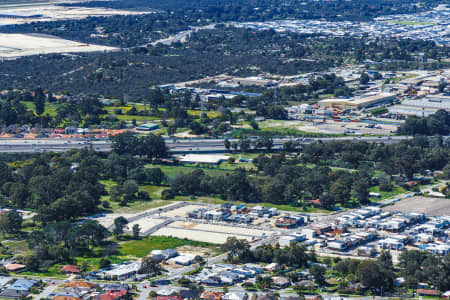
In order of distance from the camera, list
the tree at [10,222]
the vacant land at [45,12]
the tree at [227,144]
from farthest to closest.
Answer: the vacant land at [45,12] → the tree at [227,144] → the tree at [10,222]

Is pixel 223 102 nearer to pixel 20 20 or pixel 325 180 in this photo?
pixel 325 180

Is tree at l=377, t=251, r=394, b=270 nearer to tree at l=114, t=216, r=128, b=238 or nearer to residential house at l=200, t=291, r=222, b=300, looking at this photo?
residential house at l=200, t=291, r=222, b=300

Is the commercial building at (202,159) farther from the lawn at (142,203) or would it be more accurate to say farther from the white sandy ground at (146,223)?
the white sandy ground at (146,223)

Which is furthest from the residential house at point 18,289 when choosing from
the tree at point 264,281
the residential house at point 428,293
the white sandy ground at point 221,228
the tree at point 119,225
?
the residential house at point 428,293

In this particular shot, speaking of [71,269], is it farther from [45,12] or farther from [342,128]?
[45,12]

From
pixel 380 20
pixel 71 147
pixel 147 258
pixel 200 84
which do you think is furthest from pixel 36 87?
pixel 380 20

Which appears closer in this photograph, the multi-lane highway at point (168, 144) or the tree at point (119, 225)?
the tree at point (119, 225)

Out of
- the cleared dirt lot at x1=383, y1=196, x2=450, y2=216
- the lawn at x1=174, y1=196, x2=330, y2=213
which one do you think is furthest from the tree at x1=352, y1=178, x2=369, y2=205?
the lawn at x1=174, y1=196, x2=330, y2=213
